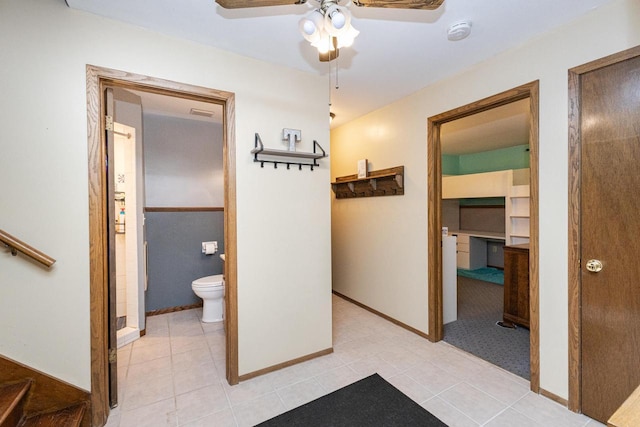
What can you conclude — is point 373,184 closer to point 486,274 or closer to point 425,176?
point 425,176

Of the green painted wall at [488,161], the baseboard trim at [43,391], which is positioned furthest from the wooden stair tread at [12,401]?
the green painted wall at [488,161]

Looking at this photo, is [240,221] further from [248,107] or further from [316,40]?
[316,40]

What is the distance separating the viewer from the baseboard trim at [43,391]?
1502 millimetres

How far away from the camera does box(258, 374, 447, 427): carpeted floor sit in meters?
1.72

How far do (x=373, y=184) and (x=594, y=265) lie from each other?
2.06m

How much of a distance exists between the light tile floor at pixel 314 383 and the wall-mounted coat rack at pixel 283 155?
5.58 ft

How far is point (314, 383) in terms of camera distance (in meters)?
2.12

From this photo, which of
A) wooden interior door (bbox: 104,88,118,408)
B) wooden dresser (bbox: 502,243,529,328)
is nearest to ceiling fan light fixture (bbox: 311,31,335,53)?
wooden interior door (bbox: 104,88,118,408)

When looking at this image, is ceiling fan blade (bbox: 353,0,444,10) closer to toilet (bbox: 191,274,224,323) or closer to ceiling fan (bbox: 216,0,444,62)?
ceiling fan (bbox: 216,0,444,62)

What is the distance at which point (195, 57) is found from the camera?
199 cm

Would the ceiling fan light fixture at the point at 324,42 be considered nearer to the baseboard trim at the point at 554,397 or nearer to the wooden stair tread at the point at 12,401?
the wooden stair tread at the point at 12,401

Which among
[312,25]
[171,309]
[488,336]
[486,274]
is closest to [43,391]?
[171,309]

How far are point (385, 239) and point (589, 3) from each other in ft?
7.89

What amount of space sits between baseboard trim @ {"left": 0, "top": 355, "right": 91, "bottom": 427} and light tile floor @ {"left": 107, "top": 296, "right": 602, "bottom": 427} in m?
0.26
